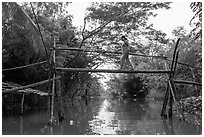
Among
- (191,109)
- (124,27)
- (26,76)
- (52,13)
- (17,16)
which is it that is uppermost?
(52,13)

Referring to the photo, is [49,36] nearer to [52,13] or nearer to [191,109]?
[52,13]

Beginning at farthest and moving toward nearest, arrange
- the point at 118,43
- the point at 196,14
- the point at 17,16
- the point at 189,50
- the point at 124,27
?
the point at 189,50 < the point at 118,43 < the point at 124,27 < the point at 196,14 < the point at 17,16

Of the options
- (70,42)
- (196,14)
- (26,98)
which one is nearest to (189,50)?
(70,42)

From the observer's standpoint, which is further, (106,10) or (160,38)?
(160,38)

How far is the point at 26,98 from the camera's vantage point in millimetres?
19078

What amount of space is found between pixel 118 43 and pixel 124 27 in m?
1.71

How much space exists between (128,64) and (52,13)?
10118 mm

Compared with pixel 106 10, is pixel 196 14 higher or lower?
lower

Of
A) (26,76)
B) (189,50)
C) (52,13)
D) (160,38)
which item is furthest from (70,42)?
(189,50)

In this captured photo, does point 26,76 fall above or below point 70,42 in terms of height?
below

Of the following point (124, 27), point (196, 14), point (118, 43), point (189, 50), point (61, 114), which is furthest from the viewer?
point (189, 50)

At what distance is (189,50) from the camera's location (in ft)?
90.4

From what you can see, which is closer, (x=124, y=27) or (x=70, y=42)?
(x=124, y=27)

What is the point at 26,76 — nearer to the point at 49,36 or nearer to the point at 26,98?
the point at 26,98
